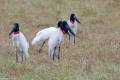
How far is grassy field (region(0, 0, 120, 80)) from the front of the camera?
1006 cm

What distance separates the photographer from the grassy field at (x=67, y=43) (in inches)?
396

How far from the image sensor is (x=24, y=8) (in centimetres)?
2231

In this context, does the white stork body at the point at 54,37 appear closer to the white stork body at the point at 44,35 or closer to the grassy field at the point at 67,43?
the white stork body at the point at 44,35

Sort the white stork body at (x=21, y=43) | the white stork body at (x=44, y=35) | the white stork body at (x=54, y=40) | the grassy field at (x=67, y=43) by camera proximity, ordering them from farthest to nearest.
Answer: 1. the white stork body at (x=44, y=35)
2. the white stork body at (x=54, y=40)
3. the white stork body at (x=21, y=43)
4. the grassy field at (x=67, y=43)

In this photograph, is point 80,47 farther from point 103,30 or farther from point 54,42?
point 103,30

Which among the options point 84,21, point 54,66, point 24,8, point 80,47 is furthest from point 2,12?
point 54,66

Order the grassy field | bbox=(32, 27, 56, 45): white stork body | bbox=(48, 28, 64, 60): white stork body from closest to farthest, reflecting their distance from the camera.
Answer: the grassy field
bbox=(48, 28, 64, 60): white stork body
bbox=(32, 27, 56, 45): white stork body

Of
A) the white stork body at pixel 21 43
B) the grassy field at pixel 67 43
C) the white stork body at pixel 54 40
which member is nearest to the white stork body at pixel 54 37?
the white stork body at pixel 54 40

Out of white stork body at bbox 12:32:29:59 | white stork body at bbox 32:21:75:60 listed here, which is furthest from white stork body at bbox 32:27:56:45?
white stork body at bbox 12:32:29:59

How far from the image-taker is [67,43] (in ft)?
53.5

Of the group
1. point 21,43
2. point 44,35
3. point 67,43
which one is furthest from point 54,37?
point 67,43

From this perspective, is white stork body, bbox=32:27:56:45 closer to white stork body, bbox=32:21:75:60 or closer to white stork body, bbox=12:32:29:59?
white stork body, bbox=32:21:75:60

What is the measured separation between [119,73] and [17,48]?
3728 millimetres

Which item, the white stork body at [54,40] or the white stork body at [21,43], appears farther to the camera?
the white stork body at [54,40]
